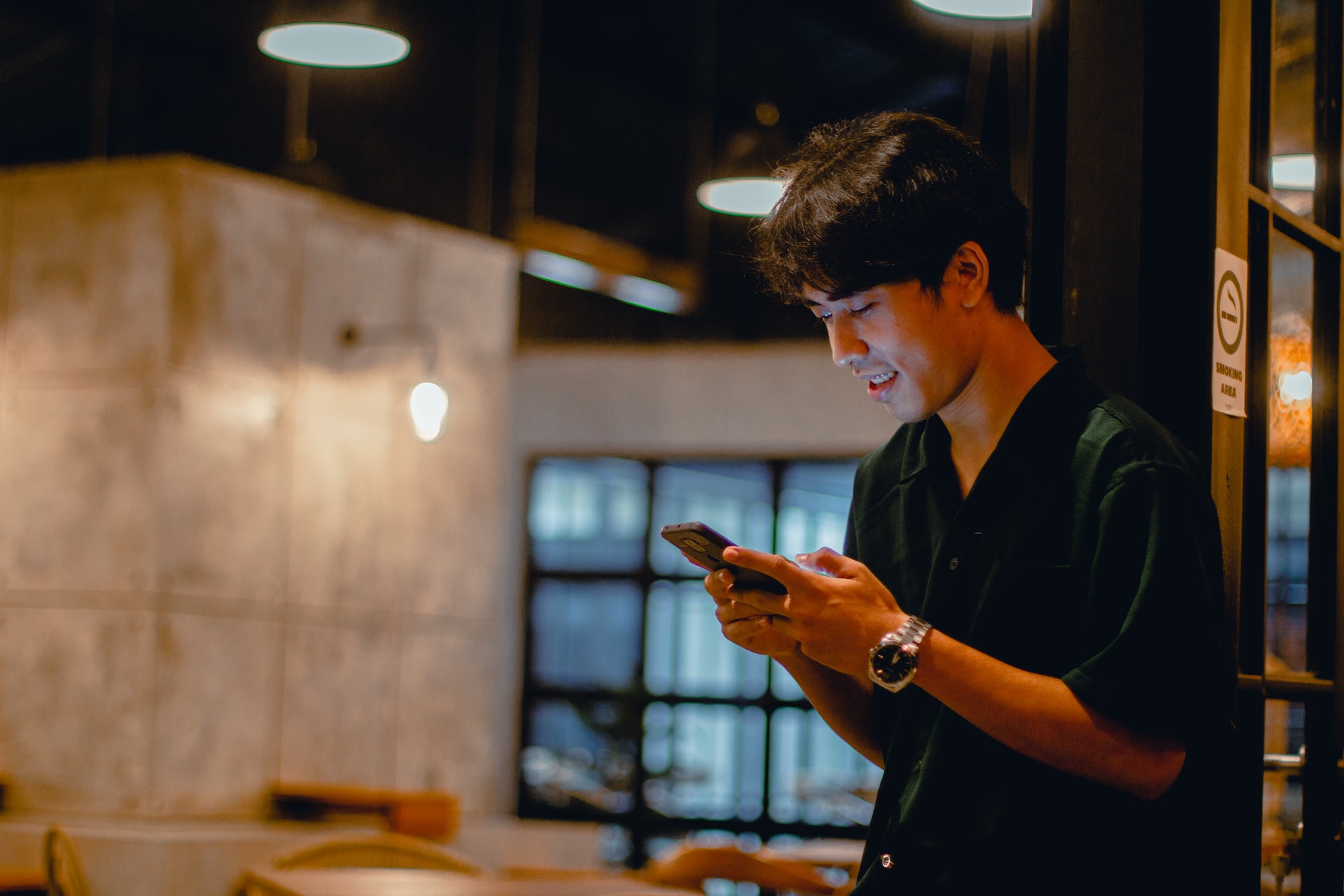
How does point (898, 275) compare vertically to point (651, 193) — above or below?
below

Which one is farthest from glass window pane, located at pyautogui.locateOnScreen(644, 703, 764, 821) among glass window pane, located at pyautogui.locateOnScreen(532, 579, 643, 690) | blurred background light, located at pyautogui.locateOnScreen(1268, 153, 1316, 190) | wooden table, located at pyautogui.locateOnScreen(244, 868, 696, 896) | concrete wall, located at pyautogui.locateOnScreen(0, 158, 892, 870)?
blurred background light, located at pyautogui.locateOnScreen(1268, 153, 1316, 190)

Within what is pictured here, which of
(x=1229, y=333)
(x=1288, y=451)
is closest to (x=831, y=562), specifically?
(x=1229, y=333)

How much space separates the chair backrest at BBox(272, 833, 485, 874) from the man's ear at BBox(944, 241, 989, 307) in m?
2.87

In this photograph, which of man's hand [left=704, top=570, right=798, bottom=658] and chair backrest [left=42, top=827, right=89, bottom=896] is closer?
man's hand [left=704, top=570, right=798, bottom=658]

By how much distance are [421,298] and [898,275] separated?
6.11 m

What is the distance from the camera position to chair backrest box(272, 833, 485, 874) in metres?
3.99

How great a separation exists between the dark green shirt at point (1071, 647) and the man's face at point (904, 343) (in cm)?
9

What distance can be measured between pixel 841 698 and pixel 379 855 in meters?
2.70

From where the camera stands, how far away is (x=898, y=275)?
1561 millimetres

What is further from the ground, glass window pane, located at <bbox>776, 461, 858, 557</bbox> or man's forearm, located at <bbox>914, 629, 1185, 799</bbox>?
glass window pane, located at <bbox>776, 461, 858, 557</bbox>

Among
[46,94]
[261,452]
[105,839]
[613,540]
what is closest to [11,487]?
[261,452]

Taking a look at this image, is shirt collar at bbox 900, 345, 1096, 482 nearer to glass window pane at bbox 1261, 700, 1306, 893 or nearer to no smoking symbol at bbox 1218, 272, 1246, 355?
no smoking symbol at bbox 1218, 272, 1246, 355

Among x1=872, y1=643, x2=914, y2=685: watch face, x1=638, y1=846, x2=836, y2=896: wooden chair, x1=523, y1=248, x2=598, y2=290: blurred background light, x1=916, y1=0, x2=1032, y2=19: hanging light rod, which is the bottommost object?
x1=638, y1=846, x2=836, y2=896: wooden chair

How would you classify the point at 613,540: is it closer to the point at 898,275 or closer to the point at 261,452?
the point at 261,452
